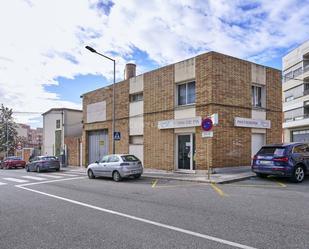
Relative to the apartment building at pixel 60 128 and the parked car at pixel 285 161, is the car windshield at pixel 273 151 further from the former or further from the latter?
the apartment building at pixel 60 128

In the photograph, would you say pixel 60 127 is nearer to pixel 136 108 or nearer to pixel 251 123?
pixel 136 108

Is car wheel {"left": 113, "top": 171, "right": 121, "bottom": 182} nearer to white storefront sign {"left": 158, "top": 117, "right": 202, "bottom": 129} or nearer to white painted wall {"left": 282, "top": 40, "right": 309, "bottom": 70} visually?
white storefront sign {"left": 158, "top": 117, "right": 202, "bottom": 129}

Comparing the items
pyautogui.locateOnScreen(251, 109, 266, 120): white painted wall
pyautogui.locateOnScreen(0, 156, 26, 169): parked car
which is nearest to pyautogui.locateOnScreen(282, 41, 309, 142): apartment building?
pyautogui.locateOnScreen(251, 109, 266, 120): white painted wall

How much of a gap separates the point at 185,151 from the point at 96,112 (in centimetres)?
1012

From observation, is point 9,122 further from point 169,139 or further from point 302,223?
point 302,223

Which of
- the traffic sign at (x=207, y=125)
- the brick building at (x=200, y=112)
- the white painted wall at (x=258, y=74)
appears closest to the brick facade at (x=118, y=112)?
the brick building at (x=200, y=112)

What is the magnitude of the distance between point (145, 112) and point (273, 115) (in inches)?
325

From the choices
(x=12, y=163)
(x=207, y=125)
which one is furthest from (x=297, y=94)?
(x=12, y=163)

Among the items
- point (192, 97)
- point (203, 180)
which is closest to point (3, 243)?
point (203, 180)

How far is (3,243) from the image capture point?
16.6 ft

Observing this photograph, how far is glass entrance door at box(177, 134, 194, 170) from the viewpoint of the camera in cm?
1631

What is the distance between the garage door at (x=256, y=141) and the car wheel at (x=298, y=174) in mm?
5024

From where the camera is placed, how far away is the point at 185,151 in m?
16.7

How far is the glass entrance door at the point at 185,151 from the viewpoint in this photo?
16.3 m
